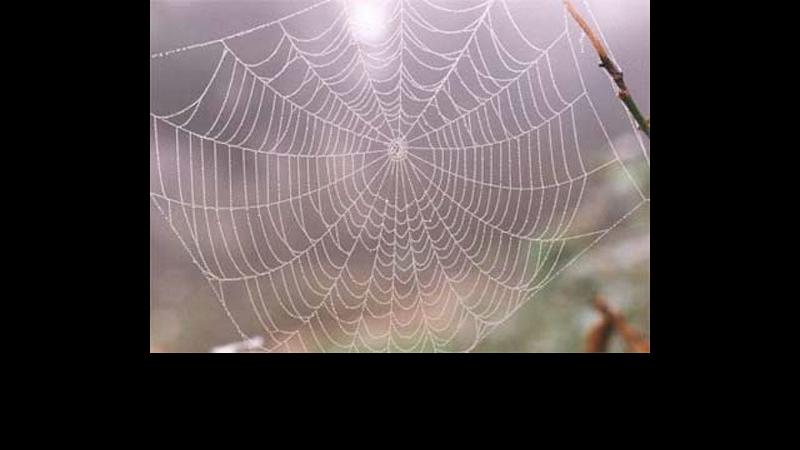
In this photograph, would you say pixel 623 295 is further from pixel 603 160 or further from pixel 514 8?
pixel 514 8

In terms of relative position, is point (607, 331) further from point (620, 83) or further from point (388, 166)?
point (388, 166)

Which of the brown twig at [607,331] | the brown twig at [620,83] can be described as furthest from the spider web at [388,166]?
the brown twig at [620,83]

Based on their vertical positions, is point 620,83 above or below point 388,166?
below

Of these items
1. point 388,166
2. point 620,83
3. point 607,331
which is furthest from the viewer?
point 388,166

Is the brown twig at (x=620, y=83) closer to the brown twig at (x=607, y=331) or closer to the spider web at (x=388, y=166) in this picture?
the brown twig at (x=607, y=331)

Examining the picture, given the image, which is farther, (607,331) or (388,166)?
(388,166)

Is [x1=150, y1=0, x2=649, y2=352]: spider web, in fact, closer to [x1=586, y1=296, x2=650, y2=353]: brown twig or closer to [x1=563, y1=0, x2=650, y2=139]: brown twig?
[x1=586, y1=296, x2=650, y2=353]: brown twig

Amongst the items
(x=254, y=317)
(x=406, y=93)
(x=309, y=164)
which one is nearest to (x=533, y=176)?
(x=406, y=93)

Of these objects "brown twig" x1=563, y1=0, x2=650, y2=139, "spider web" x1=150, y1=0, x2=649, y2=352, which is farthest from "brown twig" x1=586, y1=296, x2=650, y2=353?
"spider web" x1=150, y1=0, x2=649, y2=352

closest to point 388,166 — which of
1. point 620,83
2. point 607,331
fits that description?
point 607,331

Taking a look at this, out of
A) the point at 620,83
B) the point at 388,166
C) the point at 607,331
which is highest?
the point at 388,166
